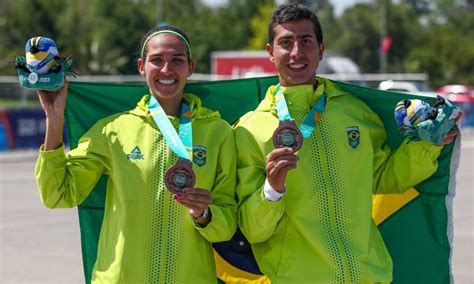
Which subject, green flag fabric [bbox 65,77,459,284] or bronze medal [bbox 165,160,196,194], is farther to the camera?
green flag fabric [bbox 65,77,459,284]

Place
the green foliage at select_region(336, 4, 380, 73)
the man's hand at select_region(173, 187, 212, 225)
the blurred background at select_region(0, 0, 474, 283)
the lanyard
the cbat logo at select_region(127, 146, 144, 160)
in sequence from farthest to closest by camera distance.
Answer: the green foliage at select_region(336, 4, 380, 73), the blurred background at select_region(0, 0, 474, 283), the cbat logo at select_region(127, 146, 144, 160), the lanyard, the man's hand at select_region(173, 187, 212, 225)

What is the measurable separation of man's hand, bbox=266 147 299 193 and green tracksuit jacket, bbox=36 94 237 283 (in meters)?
0.31

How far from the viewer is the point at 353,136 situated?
3.90 metres

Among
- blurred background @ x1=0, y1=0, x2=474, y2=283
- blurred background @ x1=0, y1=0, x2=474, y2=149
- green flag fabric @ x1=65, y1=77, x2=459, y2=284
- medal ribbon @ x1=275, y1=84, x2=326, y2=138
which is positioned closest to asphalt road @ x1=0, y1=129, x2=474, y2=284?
blurred background @ x1=0, y1=0, x2=474, y2=283

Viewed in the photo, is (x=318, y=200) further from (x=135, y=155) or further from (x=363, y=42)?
(x=363, y=42)

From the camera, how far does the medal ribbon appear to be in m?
3.77

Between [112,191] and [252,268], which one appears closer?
[112,191]

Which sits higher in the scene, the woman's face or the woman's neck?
the woman's face

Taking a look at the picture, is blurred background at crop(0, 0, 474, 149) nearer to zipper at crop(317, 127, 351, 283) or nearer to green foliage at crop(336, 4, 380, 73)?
green foliage at crop(336, 4, 380, 73)

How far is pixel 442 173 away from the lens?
180 inches

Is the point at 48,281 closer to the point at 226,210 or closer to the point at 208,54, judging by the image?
the point at 226,210

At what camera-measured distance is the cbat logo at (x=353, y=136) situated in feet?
12.8

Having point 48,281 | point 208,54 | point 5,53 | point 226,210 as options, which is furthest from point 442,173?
point 208,54

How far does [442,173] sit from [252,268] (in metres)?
1.11
